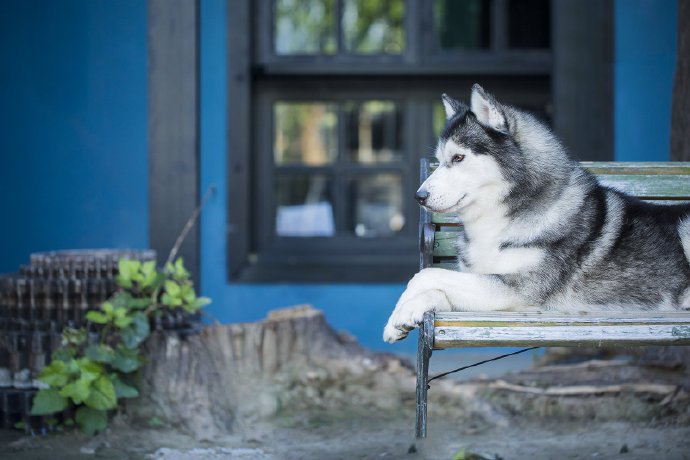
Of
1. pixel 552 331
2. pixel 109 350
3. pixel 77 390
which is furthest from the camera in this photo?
pixel 109 350

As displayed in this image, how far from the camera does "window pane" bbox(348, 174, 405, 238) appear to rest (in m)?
5.86

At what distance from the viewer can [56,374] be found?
3777 millimetres

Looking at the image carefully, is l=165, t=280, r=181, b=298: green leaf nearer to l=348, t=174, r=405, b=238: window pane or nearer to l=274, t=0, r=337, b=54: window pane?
l=348, t=174, r=405, b=238: window pane

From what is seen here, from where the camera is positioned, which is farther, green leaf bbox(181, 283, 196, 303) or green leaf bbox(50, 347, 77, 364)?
green leaf bbox(181, 283, 196, 303)

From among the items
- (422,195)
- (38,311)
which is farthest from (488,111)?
(38,311)

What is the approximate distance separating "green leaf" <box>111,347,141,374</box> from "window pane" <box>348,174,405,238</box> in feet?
7.42

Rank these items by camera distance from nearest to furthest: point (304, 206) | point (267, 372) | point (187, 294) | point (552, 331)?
A: point (552, 331), point (187, 294), point (267, 372), point (304, 206)

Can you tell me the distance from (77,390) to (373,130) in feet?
9.18

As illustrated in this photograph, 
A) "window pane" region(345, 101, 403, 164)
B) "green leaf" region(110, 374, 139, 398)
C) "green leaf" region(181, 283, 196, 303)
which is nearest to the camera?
"green leaf" region(110, 374, 139, 398)

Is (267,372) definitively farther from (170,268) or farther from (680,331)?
(680,331)

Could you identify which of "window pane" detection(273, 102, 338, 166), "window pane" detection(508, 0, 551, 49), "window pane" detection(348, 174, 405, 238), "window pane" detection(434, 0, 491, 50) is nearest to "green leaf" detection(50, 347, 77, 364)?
"window pane" detection(273, 102, 338, 166)

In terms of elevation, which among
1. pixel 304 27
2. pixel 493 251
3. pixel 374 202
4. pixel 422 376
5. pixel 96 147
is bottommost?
pixel 422 376

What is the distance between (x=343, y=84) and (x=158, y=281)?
7.30 ft

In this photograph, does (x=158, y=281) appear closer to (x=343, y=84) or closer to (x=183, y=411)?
(x=183, y=411)
